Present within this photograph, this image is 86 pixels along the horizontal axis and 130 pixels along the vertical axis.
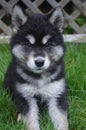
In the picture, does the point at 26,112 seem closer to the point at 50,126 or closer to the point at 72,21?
the point at 50,126

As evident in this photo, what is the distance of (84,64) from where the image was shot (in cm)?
548

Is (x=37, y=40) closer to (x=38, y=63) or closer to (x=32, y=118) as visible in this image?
(x=38, y=63)

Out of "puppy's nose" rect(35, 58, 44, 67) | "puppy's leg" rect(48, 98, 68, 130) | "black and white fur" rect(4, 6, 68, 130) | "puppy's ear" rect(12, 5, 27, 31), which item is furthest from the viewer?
"puppy's leg" rect(48, 98, 68, 130)

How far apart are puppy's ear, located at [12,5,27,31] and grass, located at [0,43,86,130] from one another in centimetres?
77

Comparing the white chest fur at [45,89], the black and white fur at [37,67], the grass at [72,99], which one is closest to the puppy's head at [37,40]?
the black and white fur at [37,67]

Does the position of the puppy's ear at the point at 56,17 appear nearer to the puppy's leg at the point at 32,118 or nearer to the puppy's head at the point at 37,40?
the puppy's head at the point at 37,40

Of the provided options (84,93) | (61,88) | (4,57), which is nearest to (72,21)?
(4,57)

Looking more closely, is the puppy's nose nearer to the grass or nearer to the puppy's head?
the puppy's head

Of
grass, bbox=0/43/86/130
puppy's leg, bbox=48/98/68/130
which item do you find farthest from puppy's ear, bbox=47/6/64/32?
grass, bbox=0/43/86/130

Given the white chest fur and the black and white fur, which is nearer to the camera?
the black and white fur

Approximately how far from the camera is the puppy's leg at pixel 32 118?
177 inches

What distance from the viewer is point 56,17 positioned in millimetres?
4492

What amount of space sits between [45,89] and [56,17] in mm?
684

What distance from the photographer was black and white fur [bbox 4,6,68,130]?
4.33 metres
